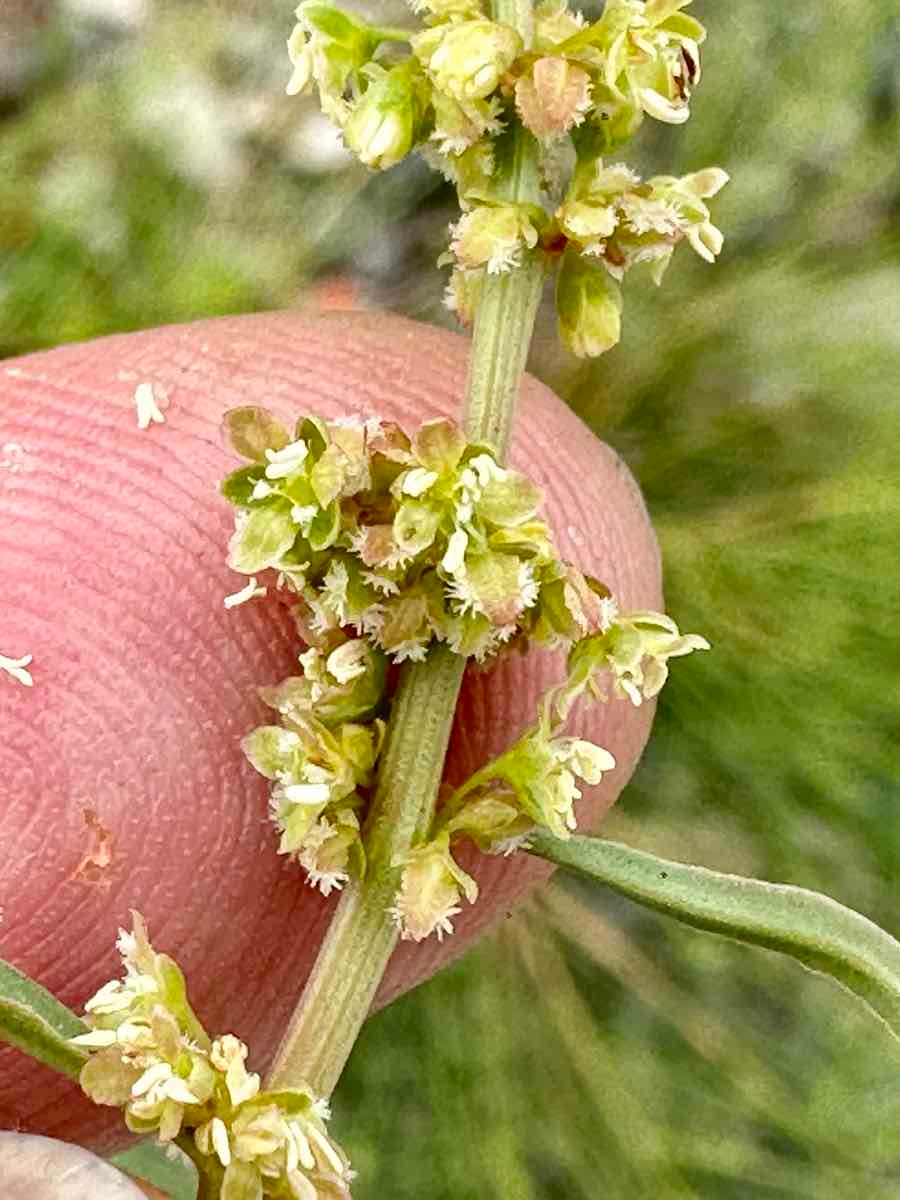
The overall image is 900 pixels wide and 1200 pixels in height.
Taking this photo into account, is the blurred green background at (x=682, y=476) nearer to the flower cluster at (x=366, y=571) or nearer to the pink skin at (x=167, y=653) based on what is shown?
the pink skin at (x=167, y=653)

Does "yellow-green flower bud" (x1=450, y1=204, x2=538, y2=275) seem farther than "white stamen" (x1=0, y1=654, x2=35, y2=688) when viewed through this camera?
No

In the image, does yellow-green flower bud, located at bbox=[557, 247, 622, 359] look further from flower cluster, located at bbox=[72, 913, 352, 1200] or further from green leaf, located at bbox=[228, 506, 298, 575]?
flower cluster, located at bbox=[72, 913, 352, 1200]

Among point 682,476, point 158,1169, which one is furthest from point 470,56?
point 158,1169

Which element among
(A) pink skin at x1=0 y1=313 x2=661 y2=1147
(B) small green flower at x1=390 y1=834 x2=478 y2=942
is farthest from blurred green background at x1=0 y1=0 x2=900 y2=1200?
(B) small green flower at x1=390 y1=834 x2=478 y2=942

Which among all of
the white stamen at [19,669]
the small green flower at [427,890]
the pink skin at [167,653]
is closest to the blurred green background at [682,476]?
the pink skin at [167,653]

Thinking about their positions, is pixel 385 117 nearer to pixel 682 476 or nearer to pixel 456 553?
pixel 456 553

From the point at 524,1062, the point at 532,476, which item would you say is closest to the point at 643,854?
the point at 532,476
